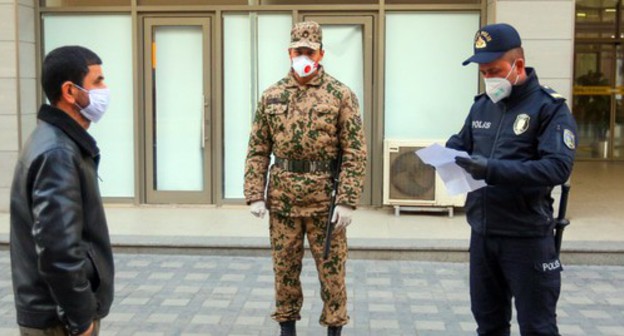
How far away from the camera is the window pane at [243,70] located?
980cm

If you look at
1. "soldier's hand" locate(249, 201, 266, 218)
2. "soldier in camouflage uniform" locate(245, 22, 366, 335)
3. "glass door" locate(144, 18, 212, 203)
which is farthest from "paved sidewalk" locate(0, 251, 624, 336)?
"glass door" locate(144, 18, 212, 203)

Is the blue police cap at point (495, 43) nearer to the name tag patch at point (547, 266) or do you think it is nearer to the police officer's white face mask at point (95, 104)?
the name tag patch at point (547, 266)

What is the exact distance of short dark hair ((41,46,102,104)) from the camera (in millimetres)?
2898

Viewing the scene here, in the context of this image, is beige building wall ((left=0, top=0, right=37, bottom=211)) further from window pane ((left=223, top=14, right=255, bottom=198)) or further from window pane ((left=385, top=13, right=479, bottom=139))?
window pane ((left=385, top=13, right=479, bottom=139))

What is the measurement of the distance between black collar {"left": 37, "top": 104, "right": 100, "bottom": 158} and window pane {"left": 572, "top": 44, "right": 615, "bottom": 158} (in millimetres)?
15088

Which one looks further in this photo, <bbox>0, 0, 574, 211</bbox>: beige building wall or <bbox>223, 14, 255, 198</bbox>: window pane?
<bbox>223, 14, 255, 198</bbox>: window pane

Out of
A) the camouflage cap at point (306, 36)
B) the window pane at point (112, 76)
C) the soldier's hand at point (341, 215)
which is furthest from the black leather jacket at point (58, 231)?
the window pane at point (112, 76)

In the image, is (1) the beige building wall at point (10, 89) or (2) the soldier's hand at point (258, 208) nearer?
(2) the soldier's hand at point (258, 208)

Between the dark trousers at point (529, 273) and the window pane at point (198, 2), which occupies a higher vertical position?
the window pane at point (198, 2)

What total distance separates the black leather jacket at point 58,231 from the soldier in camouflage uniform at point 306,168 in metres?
2.00

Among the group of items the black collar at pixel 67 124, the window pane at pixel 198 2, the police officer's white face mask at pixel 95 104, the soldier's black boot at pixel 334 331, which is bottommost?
the soldier's black boot at pixel 334 331

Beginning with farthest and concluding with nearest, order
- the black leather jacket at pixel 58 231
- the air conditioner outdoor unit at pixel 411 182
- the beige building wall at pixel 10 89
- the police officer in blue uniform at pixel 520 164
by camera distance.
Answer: the beige building wall at pixel 10 89, the air conditioner outdoor unit at pixel 411 182, the police officer in blue uniform at pixel 520 164, the black leather jacket at pixel 58 231

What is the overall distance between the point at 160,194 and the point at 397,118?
124 inches

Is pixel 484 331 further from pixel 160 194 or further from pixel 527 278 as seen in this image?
pixel 160 194
